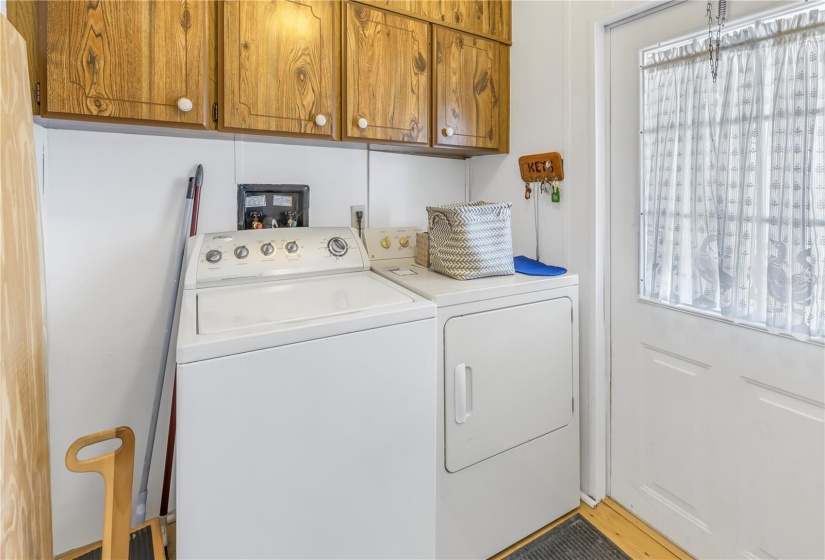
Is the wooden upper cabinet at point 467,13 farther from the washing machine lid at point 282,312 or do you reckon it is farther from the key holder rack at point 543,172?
the washing machine lid at point 282,312

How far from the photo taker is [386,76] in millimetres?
1755

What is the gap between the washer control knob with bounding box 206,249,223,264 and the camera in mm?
1571

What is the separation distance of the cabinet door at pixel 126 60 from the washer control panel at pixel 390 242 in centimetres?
85

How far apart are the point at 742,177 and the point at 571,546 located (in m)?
1.52

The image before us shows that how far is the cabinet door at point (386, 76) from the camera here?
1.68m

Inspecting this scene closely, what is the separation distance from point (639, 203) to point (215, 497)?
177 centimetres

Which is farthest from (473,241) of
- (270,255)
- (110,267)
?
(110,267)

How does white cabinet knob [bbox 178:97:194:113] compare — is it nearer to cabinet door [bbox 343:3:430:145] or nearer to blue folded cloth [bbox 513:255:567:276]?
cabinet door [bbox 343:3:430:145]

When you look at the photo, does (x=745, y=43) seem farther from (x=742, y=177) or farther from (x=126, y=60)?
(x=126, y=60)

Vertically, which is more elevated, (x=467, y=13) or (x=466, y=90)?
(x=467, y=13)

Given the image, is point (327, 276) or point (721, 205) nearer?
point (721, 205)

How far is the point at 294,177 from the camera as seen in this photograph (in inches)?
76.6

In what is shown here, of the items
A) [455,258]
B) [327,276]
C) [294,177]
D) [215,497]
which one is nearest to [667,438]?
[455,258]

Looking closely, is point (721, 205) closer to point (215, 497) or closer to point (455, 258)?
point (455, 258)
